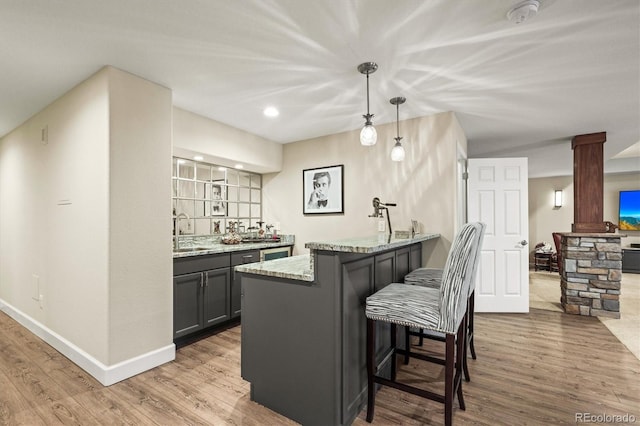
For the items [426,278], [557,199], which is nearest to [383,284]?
[426,278]

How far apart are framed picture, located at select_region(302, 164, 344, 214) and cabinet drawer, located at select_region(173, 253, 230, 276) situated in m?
1.47

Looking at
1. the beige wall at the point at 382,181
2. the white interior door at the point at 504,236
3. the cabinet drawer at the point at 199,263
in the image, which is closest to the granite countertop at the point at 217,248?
the cabinet drawer at the point at 199,263

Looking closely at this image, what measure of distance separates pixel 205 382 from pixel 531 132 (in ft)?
15.5

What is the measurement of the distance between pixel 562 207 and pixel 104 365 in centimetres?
943

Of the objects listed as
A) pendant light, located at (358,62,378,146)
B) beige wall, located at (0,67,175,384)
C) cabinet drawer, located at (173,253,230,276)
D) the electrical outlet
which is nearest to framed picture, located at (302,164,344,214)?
cabinet drawer, located at (173,253,230,276)

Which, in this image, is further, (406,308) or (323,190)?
(323,190)

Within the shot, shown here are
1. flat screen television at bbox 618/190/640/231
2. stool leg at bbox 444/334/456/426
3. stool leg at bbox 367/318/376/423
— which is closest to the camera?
stool leg at bbox 444/334/456/426

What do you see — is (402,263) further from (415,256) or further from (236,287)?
(236,287)

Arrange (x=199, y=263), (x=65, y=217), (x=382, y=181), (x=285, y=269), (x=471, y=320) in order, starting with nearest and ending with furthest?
(x=285, y=269) < (x=471, y=320) < (x=65, y=217) < (x=199, y=263) < (x=382, y=181)

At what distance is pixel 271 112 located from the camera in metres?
3.26

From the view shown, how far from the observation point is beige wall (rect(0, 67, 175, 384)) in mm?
2289

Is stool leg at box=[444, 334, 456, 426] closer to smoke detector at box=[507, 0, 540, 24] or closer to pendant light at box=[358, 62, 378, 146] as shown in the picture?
pendant light at box=[358, 62, 378, 146]

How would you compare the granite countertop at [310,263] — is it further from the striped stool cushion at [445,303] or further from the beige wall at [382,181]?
the beige wall at [382,181]

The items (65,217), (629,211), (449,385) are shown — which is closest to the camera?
(449,385)
